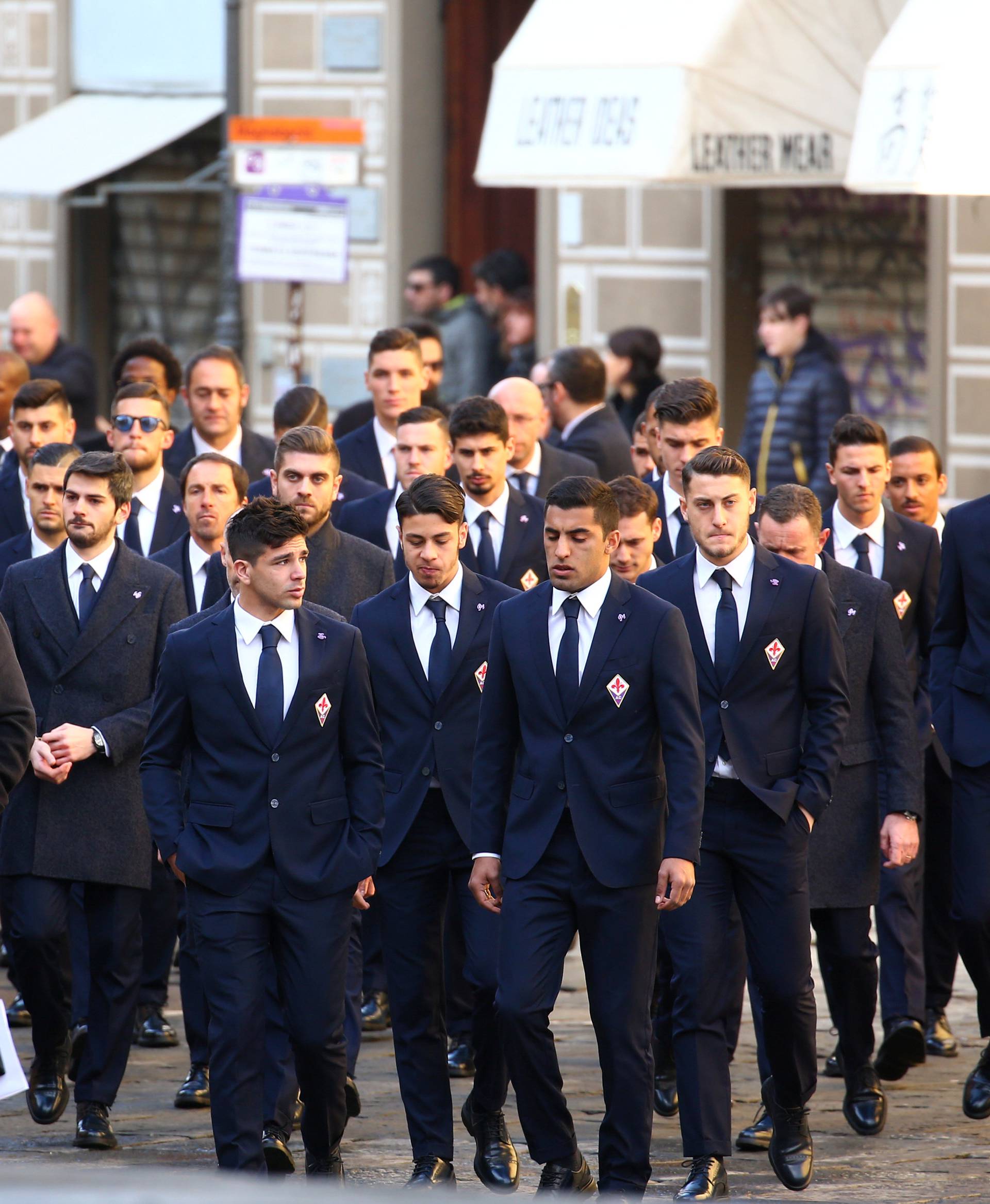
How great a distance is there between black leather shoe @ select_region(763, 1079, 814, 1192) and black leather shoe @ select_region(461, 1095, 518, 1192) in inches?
30.8

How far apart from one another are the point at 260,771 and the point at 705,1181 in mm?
1710

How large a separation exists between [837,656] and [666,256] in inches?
322

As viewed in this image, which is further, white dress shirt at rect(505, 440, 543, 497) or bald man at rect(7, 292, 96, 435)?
bald man at rect(7, 292, 96, 435)

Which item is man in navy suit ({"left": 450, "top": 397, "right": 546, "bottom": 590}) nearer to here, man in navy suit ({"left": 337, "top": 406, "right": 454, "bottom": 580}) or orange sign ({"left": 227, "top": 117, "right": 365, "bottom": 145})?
man in navy suit ({"left": 337, "top": 406, "right": 454, "bottom": 580})

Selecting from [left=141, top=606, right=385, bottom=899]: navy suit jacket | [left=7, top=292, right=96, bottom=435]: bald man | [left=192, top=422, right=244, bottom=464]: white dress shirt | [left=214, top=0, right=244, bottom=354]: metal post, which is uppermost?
[left=214, top=0, right=244, bottom=354]: metal post

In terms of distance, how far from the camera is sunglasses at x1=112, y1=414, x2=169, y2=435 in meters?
9.79

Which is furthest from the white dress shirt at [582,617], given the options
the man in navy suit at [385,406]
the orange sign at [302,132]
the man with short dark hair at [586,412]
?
the orange sign at [302,132]

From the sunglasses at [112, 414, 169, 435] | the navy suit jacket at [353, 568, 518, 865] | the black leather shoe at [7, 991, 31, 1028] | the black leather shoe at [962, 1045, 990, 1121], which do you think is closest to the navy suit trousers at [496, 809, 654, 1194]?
the navy suit jacket at [353, 568, 518, 865]

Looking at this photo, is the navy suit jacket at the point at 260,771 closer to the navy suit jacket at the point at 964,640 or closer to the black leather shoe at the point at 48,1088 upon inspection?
the black leather shoe at the point at 48,1088

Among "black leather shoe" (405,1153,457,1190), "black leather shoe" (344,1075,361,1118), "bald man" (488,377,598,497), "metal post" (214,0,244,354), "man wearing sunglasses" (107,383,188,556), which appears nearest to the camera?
"black leather shoe" (405,1153,457,1190)

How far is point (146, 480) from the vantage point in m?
9.79

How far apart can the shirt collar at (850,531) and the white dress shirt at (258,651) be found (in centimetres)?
256

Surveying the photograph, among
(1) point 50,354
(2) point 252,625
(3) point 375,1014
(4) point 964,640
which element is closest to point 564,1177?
(2) point 252,625

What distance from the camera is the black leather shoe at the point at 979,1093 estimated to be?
7.90 metres
